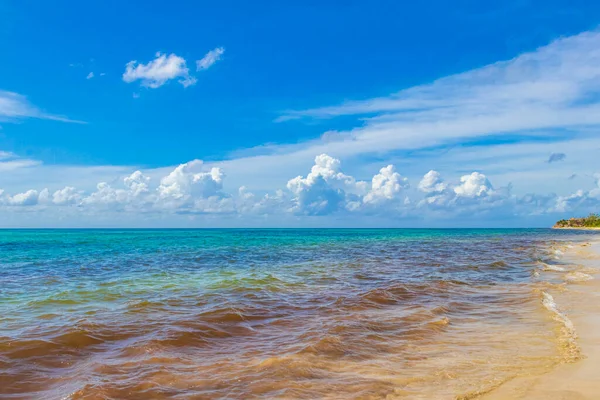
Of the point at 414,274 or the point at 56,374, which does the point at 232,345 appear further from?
the point at 414,274

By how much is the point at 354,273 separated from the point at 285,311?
9.80 metres

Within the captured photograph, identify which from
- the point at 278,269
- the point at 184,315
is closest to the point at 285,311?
the point at 184,315

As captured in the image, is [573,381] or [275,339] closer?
[573,381]

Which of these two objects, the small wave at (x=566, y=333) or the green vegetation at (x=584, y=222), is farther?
the green vegetation at (x=584, y=222)

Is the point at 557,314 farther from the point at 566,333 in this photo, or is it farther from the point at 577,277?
the point at 577,277

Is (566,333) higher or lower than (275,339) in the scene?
higher

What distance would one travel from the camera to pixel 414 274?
68.0 feet

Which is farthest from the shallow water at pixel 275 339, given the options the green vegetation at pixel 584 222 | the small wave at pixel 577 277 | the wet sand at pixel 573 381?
the green vegetation at pixel 584 222

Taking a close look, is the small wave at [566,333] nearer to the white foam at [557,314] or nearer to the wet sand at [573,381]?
the white foam at [557,314]

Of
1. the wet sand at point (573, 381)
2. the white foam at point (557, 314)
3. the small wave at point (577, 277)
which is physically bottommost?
the small wave at point (577, 277)

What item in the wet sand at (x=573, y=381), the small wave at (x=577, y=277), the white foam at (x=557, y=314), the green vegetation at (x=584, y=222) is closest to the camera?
the wet sand at (x=573, y=381)

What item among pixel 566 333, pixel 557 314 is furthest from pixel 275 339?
pixel 557 314

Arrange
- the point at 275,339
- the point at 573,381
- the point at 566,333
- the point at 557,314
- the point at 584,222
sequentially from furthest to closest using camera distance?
the point at 584,222 → the point at 557,314 → the point at 275,339 → the point at 566,333 → the point at 573,381

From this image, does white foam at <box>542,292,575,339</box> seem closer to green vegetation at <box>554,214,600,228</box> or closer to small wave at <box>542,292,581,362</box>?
small wave at <box>542,292,581,362</box>
